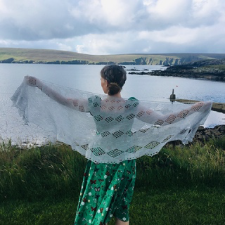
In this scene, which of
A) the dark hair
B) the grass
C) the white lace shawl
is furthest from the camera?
the grass

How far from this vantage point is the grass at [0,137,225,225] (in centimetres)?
468

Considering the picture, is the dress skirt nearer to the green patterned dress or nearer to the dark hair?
the green patterned dress

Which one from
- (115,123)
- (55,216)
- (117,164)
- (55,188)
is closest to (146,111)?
(115,123)

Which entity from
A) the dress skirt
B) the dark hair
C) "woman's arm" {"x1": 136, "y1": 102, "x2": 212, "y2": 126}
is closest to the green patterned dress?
the dress skirt

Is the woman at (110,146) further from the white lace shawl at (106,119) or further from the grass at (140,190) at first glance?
the grass at (140,190)

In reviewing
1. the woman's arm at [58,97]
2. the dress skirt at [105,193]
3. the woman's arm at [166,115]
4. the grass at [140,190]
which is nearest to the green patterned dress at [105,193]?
the dress skirt at [105,193]

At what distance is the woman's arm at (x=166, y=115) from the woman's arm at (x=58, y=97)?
0.65 meters

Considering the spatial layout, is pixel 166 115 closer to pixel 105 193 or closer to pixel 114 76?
pixel 114 76

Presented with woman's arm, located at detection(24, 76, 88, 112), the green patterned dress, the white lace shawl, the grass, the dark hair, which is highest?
the dark hair

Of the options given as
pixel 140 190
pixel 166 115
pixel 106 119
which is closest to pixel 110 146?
pixel 106 119

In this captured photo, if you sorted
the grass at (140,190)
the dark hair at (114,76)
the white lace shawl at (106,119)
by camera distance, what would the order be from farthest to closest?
1. the grass at (140,190)
2. the white lace shawl at (106,119)
3. the dark hair at (114,76)

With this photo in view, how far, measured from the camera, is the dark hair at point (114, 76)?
311 centimetres

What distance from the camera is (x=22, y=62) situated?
533 ft

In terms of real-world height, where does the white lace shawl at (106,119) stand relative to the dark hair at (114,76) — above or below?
below
